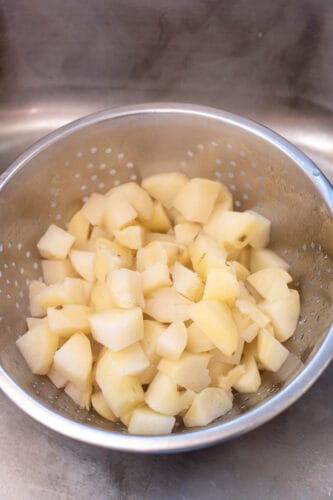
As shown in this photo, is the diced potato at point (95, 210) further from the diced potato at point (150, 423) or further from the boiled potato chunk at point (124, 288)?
the diced potato at point (150, 423)

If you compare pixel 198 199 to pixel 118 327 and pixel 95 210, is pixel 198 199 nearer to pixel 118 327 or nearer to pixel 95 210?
pixel 95 210

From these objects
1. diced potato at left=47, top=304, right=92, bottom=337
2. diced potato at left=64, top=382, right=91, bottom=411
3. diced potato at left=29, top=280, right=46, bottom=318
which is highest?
diced potato at left=47, top=304, right=92, bottom=337

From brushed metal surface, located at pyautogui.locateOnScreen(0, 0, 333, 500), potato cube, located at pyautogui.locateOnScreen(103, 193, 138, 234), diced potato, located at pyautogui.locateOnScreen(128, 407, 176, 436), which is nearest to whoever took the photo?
diced potato, located at pyautogui.locateOnScreen(128, 407, 176, 436)

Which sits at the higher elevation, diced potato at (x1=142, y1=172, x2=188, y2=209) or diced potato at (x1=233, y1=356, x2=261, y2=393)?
diced potato at (x1=142, y1=172, x2=188, y2=209)

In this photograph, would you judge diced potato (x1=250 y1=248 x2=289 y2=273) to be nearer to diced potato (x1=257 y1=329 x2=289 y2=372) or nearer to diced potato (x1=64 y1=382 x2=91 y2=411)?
diced potato (x1=257 y1=329 x2=289 y2=372)

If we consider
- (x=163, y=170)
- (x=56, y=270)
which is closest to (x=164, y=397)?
(x=56, y=270)

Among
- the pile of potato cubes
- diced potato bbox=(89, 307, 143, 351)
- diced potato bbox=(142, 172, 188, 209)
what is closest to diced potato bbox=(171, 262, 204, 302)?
the pile of potato cubes
